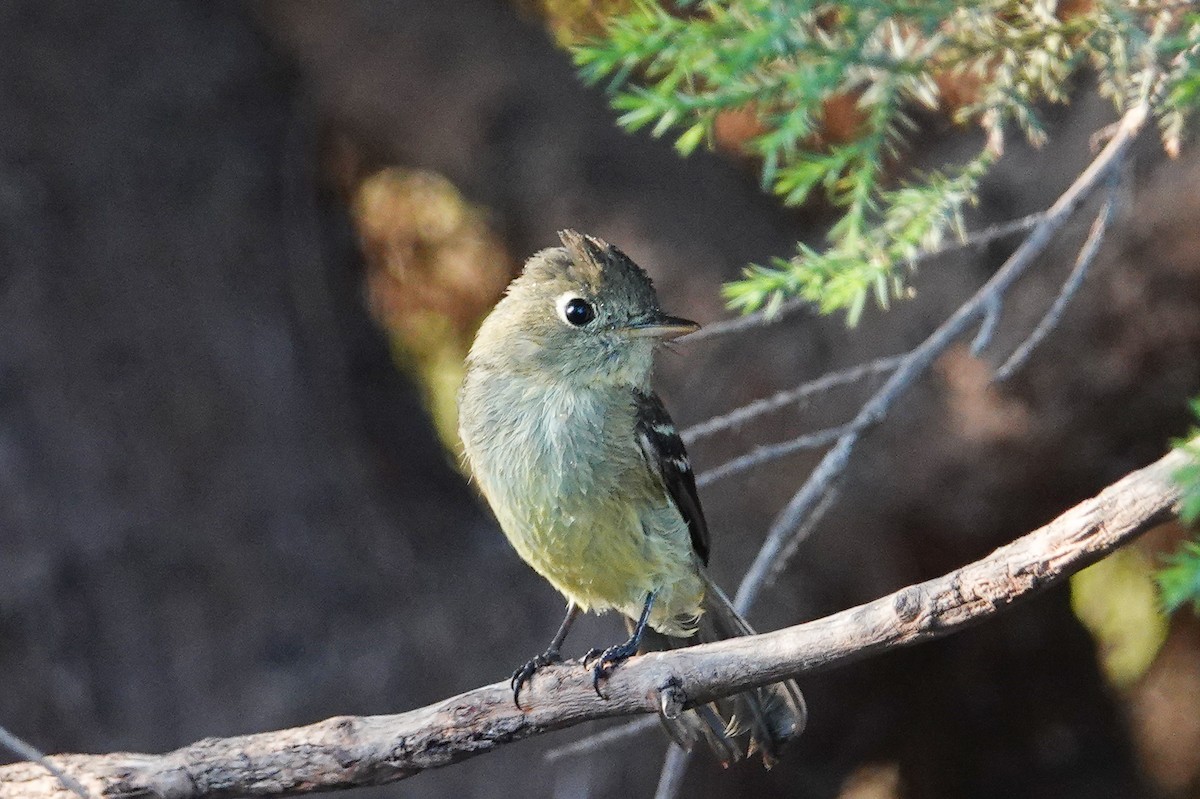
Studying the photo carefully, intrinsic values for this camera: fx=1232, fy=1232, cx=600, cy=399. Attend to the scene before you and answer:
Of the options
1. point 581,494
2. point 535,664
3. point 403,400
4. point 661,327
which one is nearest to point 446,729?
point 535,664

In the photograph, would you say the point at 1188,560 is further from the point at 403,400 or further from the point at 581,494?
the point at 403,400

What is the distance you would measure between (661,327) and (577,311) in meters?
0.27

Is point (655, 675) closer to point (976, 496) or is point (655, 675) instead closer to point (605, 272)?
point (605, 272)

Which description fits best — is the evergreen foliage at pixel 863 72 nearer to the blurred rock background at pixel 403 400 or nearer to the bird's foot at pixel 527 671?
the bird's foot at pixel 527 671

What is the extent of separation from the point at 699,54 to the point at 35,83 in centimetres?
348

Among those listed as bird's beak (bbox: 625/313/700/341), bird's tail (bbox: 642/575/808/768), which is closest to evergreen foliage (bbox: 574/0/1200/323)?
bird's beak (bbox: 625/313/700/341)

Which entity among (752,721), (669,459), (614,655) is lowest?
(752,721)

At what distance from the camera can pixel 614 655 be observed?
3166 millimetres

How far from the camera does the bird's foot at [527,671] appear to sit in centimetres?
287

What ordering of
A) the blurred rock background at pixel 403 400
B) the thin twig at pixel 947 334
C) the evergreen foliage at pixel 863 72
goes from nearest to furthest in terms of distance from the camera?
the evergreen foliage at pixel 863 72 → the thin twig at pixel 947 334 → the blurred rock background at pixel 403 400

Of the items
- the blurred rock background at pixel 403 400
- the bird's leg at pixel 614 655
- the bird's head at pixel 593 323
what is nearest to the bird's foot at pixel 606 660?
the bird's leg at pixel 614 655

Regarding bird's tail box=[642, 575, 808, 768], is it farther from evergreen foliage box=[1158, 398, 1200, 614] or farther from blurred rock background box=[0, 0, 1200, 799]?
evergreen foliage box=[1158, 398, 1200, 614]

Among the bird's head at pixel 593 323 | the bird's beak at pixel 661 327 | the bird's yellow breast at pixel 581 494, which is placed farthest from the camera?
the bird's head at pixel 593 323

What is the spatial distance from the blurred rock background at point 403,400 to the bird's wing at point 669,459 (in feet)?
3.93
